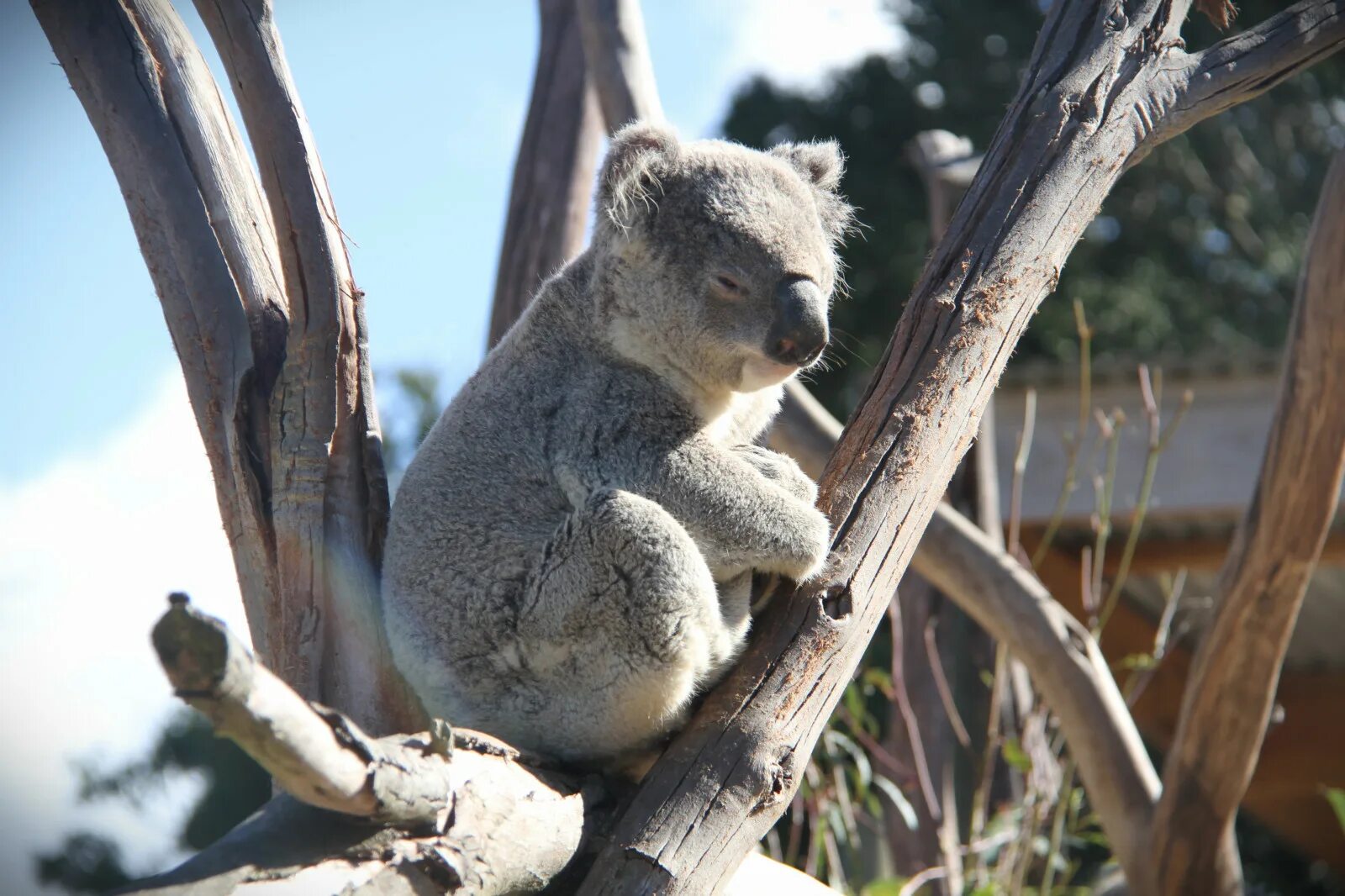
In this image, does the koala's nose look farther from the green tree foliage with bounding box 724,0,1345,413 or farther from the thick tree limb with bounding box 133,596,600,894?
the green tree foliage with bounding box 724,0,1345,413

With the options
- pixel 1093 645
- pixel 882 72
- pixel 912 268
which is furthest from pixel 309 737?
pixel 882 72

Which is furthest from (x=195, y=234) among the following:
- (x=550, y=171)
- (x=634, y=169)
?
(x=550, y=171)

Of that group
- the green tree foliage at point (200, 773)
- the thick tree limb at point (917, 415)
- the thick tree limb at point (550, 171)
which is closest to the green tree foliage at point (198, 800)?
the green tree foliage at point (200, 773)

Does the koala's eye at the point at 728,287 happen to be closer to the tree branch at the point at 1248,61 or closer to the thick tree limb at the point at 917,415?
the thick tree limb at the point at 917,415

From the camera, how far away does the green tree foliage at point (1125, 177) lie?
1312cm

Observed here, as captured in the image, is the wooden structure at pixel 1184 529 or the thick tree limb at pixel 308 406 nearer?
the thick tree limb at pixel 308 406

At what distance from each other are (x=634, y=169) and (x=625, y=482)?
75 cm

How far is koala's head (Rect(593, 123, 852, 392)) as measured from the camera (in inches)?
106

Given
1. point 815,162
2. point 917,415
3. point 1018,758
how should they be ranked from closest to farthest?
point 917,415 → point 815,162 → point 1018,758

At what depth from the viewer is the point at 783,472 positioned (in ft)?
9.02

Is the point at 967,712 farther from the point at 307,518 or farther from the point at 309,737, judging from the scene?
the point at 309,737

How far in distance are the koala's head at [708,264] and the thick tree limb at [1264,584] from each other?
1769 mm

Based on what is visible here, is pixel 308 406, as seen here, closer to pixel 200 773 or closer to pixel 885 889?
pixel 885 889

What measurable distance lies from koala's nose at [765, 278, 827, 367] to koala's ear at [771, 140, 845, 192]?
25.1 inches
